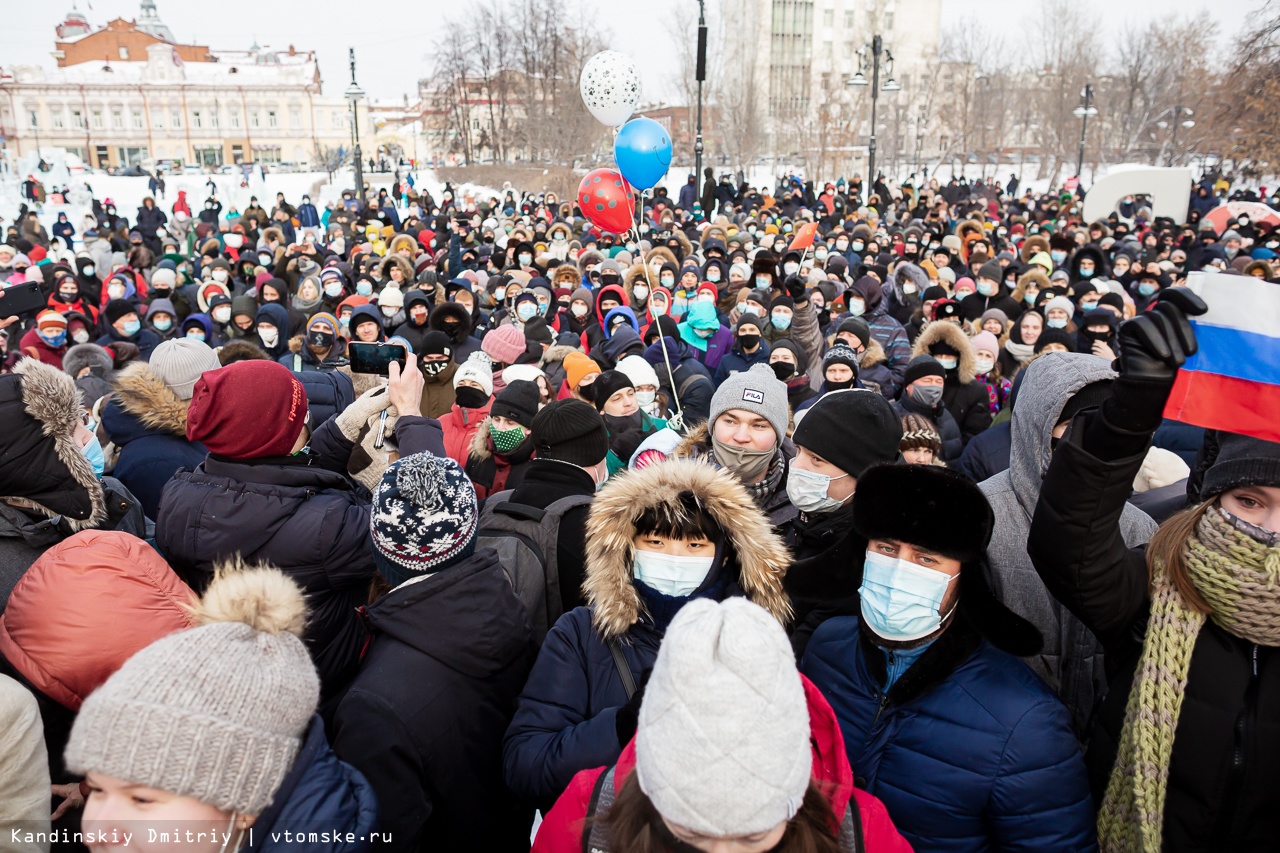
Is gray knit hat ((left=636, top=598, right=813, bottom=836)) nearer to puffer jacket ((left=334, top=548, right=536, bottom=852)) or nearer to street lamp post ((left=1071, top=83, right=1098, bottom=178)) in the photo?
puffer jacket ((left=334, top=548, right=536, bottom=852))

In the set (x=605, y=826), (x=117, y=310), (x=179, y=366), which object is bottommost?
(x=605, y=826)

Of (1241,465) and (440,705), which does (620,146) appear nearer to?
(440,705)

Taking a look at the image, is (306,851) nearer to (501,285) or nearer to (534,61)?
(501,285)

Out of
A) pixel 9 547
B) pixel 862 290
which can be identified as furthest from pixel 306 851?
pixel 862 290

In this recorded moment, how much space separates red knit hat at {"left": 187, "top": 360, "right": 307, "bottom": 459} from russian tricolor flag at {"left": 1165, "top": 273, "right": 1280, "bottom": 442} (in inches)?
102

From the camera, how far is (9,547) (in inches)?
97.5

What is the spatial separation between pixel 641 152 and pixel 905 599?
679cm

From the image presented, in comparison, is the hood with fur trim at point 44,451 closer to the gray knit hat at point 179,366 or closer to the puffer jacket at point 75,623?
the puffer jacket at point 75,623

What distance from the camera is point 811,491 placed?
2986 mm

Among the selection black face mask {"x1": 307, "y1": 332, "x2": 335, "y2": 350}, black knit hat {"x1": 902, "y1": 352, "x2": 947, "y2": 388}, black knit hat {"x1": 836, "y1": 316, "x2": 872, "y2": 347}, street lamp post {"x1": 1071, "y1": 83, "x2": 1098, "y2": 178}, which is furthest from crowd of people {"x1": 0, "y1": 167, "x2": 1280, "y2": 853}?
street lamp post {"x1": 1071, "y1": 83, "x2": 1098, "y2": 178}

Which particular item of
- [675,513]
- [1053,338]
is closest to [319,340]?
[675,513]

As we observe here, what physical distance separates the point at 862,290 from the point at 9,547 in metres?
8.53

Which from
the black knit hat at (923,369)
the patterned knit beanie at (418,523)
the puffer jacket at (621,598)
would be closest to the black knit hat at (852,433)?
the puffer jacket at (621,598)

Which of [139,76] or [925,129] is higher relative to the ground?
[139,76]
